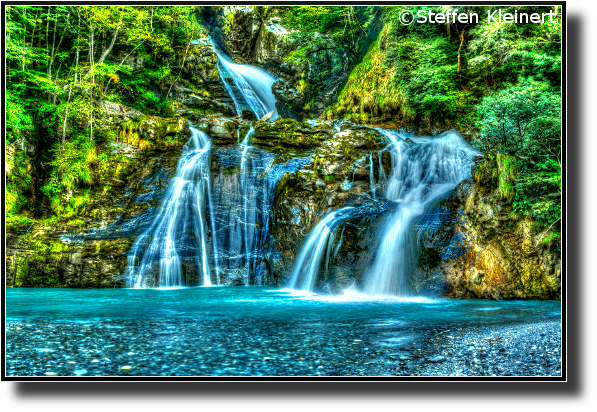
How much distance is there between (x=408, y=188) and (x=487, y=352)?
27.0ft

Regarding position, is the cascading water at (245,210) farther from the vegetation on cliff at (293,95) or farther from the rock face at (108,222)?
the rock face at (108,222)

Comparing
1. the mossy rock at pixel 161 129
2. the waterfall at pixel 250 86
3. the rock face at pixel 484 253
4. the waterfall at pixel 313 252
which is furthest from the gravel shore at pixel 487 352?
the waterfall at pixel 250 86

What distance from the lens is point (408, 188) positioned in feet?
38.9

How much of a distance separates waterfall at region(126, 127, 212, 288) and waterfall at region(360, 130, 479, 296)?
17.7ft

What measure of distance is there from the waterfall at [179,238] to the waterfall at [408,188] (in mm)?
5388

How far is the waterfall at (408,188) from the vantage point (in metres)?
8.60

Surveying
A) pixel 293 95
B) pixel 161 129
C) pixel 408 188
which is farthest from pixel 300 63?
pixel 408 188

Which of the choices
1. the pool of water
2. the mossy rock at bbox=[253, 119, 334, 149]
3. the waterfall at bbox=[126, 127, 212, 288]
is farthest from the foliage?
the waterfall at bbox=[126, 127, 212, 288]

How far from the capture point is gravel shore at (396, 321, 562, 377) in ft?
11.3

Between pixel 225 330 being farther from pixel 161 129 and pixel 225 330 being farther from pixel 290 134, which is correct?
pixel 161 129

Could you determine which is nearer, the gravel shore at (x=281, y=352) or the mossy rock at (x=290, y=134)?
the gravel shore at (x=281, y=352)

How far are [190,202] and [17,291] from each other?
487cm

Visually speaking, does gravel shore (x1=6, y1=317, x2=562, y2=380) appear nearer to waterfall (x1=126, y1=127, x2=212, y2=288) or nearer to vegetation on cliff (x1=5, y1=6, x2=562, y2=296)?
vegetation on cliff (x1=5, y1=6, x2=562, y2=296)
